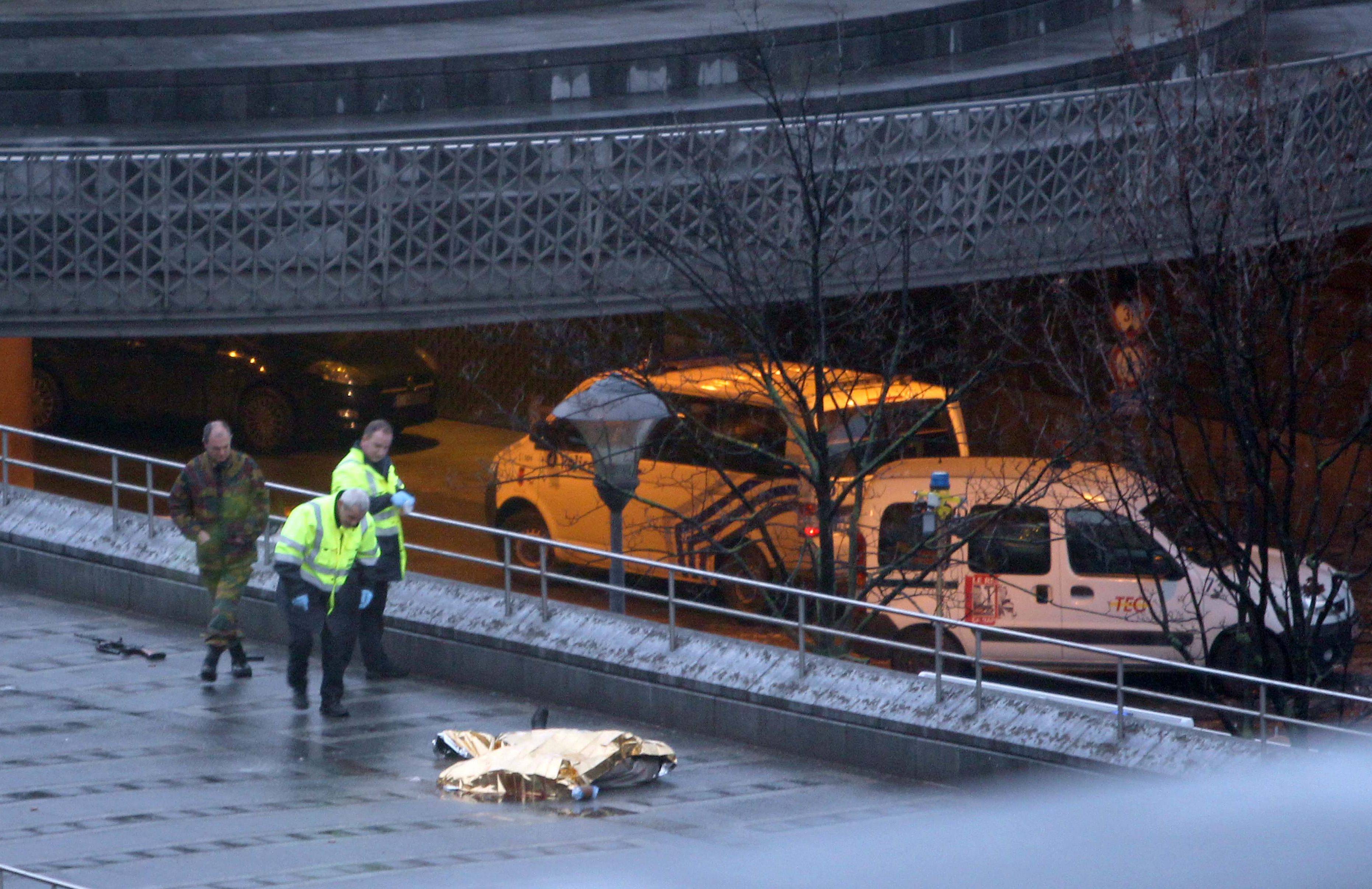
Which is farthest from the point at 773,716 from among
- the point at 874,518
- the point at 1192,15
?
the point at 1192,15

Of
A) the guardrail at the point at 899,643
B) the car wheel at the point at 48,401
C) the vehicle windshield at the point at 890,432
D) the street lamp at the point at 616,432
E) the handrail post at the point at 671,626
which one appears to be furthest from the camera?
the car wheel at the point at 48,401

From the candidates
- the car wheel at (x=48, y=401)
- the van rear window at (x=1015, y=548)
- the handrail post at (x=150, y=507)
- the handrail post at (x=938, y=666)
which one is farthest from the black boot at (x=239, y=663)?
the car wheel at (x=48, y=401)

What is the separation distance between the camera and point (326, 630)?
951 cm

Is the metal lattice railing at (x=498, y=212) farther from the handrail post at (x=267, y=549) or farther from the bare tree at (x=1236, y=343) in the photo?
the handrail post at (x=267, y=549)

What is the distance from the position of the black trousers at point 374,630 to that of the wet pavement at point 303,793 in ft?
0.42

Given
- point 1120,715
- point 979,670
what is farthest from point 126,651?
point 1120,715

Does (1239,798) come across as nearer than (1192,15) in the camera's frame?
Yes

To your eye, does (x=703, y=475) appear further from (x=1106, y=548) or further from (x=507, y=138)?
(x=1106, y=548)

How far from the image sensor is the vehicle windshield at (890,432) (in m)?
12.1

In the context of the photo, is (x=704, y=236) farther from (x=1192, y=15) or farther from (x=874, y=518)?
(x=1192, y=15)

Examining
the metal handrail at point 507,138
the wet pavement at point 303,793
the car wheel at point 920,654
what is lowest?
the car wheel at point 920,654

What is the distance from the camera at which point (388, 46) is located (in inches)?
792

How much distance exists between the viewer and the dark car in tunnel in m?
22.4

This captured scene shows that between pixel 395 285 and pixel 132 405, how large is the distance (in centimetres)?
→ 695
